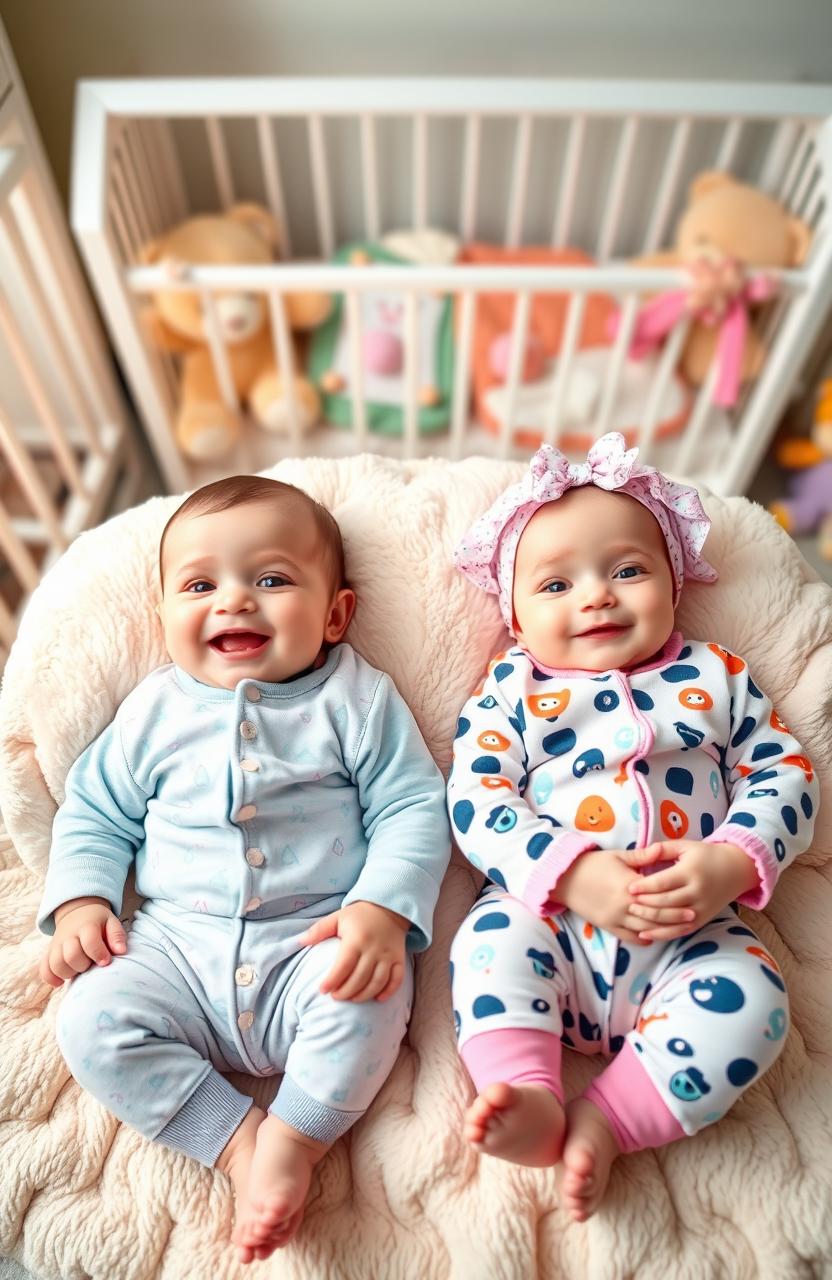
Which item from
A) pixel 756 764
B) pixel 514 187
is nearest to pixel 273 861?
pixel 756 764

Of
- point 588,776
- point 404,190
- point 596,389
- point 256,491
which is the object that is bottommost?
point 596,389

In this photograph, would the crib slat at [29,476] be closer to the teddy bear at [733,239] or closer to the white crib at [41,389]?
the white crib at [41,389]

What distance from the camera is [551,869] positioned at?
32.9 inches

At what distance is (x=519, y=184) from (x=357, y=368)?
0.65 metres

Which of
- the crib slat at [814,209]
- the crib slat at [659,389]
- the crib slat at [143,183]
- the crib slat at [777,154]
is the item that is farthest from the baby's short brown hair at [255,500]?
the crib slat at [777,154]

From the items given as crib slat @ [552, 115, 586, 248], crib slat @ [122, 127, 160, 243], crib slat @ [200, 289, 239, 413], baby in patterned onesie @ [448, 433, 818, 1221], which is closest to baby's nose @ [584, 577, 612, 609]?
A: baby in patterned onesie @ [448, 433, 818, 1221]

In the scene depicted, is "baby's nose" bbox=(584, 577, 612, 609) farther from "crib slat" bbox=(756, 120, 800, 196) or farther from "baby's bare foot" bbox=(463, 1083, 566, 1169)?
"crib slat" bbox=(756, 120, 800, 196)

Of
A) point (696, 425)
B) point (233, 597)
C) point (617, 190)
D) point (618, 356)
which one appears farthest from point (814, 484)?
point (233, 597)

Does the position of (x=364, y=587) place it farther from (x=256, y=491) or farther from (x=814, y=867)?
(x=814, y=867)

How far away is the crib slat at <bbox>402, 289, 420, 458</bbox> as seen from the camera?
1.48 meters

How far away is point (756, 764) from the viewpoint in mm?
923

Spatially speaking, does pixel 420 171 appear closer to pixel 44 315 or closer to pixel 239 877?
pixel 44 315

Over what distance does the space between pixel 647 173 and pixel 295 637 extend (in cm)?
160

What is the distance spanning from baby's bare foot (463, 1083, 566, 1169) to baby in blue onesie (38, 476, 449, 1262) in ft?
0.44
